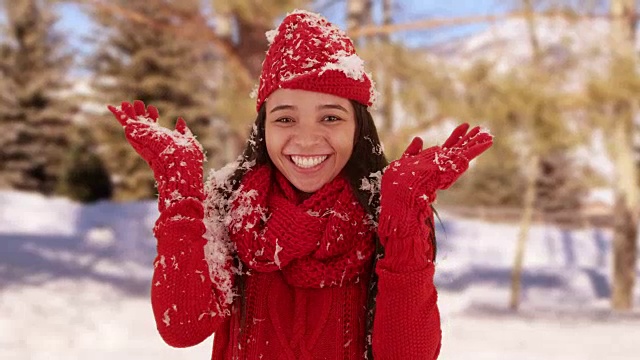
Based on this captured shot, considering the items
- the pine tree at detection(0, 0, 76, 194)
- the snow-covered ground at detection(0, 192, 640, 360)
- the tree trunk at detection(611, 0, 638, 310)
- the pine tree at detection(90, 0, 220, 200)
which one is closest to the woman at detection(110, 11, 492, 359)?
the snow-covered ground at detection(0, 192, 640, 360)

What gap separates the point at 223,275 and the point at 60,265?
7.44m

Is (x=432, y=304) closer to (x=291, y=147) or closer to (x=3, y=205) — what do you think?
(x=291, y=147)

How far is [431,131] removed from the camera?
636cm

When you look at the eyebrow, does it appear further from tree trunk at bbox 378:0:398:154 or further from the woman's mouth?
tree trunk at bbox 378:0:398:154

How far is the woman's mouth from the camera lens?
129 centimetres

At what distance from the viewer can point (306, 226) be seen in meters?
1.22

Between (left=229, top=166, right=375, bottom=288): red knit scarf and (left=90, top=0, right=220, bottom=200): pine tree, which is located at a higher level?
(left=90, top=0, right=220, bottom=200): pine tree

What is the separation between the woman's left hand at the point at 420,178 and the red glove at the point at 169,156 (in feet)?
1.22

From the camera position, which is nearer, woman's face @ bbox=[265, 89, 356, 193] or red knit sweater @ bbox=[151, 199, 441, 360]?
red knit sweater @ bbox=[151, 199, 441, 360]

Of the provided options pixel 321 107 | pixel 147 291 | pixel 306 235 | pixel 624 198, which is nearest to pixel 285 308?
pixel 306 235

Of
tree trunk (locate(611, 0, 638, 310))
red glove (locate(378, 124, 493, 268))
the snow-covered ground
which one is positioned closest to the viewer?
red glove (locate(378, 124, 493, 268))

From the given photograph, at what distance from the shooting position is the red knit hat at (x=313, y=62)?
126 cm

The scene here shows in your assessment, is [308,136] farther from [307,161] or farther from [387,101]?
[387,101]

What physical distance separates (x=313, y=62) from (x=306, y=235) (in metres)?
0.35
